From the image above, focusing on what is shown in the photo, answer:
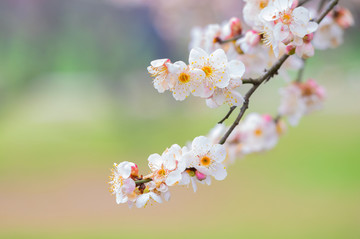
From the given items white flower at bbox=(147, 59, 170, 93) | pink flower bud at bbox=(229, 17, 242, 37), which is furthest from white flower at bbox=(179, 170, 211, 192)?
pink flower bud at bbox=(229, 17, 242, 37)

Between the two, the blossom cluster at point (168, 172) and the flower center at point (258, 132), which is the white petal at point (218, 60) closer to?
the blossom cluster at point (168, 172)

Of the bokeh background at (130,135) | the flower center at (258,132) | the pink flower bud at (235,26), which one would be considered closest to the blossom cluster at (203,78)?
the pink flower bud at (235,26)

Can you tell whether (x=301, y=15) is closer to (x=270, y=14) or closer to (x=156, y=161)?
(x=270, y=14)

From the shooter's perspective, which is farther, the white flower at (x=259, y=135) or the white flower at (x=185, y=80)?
the white flower at (x=259, y=135)

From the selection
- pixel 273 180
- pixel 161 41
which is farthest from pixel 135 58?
pixel 273 180

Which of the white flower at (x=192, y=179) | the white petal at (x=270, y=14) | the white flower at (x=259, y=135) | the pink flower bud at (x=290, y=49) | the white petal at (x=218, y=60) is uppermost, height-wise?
the white flower at (x=259, y=135)

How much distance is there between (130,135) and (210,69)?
4.65 meters

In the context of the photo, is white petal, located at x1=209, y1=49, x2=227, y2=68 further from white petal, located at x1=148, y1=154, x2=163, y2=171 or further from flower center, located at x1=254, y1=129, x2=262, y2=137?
flower center, located at x1=254, y1=129, x2=262, y2=137

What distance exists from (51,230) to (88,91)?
13.6ft

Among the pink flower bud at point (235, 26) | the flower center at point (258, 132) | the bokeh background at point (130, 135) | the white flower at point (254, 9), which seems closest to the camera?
the white flower at point (254, 9)

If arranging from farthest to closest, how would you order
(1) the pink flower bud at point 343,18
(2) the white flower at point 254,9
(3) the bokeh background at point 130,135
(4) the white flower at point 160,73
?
(3) the bokeh background at point 130,135 → (1) the pink flower bud at point 343,18 → (2) the white flower at point 254,9 → (4) the white flower at point 160,73

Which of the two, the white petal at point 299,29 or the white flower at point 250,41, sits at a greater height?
the white flower at point 250,41

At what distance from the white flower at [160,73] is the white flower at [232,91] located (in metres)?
0.06

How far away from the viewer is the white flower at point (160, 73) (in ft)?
1.90
